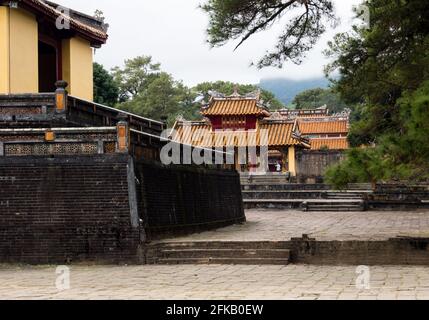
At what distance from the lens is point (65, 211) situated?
1268 cm

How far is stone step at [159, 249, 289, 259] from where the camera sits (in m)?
12.6

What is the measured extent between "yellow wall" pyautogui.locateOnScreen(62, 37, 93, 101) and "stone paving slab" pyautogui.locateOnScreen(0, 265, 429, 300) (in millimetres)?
→ 8360

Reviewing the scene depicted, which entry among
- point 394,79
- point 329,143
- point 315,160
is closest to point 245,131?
point 315,160

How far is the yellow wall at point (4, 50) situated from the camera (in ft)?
52.7

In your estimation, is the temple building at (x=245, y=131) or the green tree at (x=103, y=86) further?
the temple building at (x=245, y=131)

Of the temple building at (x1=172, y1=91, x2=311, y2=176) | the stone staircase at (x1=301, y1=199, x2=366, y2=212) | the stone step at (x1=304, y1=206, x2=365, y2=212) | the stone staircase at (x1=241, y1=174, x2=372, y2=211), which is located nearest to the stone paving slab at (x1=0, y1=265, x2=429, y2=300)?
the stone step at (x1=304, y1=206, x2=365, y2=212)

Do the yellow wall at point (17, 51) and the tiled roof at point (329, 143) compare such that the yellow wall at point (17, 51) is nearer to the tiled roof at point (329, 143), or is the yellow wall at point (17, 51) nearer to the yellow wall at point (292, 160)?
the yellow wall at point (292, 160)

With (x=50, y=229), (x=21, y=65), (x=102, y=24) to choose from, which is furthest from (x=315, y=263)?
(x=102, y=24)

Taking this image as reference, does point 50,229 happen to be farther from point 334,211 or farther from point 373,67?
point 334,211

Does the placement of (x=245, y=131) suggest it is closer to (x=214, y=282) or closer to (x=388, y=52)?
(x=388, y=52)

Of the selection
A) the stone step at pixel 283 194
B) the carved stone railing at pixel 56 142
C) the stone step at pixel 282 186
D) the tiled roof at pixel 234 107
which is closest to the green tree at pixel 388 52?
the carved stone railing at pixel 56 142

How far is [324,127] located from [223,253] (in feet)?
120

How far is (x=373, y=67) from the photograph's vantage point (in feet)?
42.7

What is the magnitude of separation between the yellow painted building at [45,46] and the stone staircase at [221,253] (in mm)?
6241
